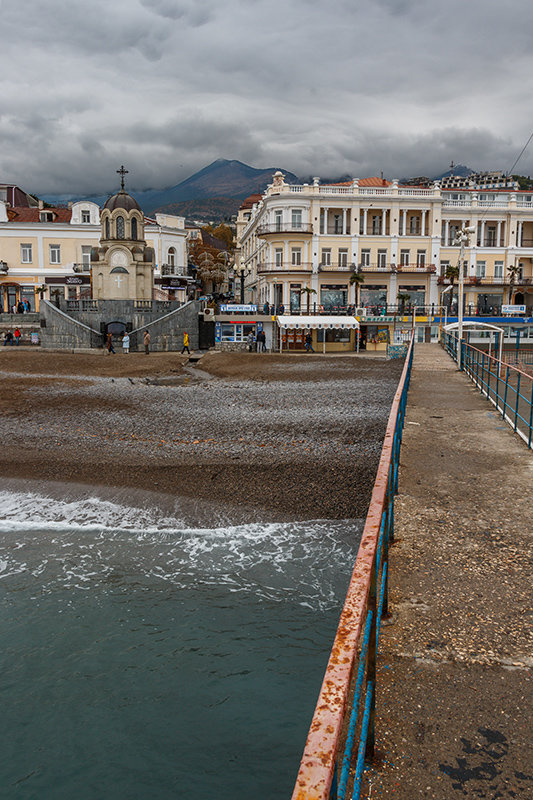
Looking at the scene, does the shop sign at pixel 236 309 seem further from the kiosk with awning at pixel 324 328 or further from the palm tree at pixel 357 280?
the palm tree at pixel 357 280

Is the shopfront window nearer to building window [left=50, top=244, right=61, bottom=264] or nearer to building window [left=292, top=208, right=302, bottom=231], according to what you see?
building window [left=50, top=244, right=61, bottom=264]

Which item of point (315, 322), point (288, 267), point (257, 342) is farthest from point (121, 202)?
point (315, 322)

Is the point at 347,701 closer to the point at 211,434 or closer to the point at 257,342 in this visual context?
the point at 211,434

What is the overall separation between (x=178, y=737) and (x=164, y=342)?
40112mm

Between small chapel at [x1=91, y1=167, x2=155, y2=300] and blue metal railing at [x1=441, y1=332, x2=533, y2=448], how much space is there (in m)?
25.0

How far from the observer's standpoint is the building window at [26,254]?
57312mm

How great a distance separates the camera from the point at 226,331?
47.1 m

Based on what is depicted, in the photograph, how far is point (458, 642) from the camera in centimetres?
443

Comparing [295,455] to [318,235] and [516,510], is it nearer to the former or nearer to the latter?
[516,510]

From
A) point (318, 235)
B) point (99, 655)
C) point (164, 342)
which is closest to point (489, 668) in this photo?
point (99, 655)

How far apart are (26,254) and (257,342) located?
2589 centimetres

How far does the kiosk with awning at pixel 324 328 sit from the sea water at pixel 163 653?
113ft

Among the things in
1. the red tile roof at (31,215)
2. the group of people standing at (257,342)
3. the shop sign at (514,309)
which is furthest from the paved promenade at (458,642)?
the red tile roof at (31,215)

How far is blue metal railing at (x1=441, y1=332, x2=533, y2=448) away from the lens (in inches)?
476
